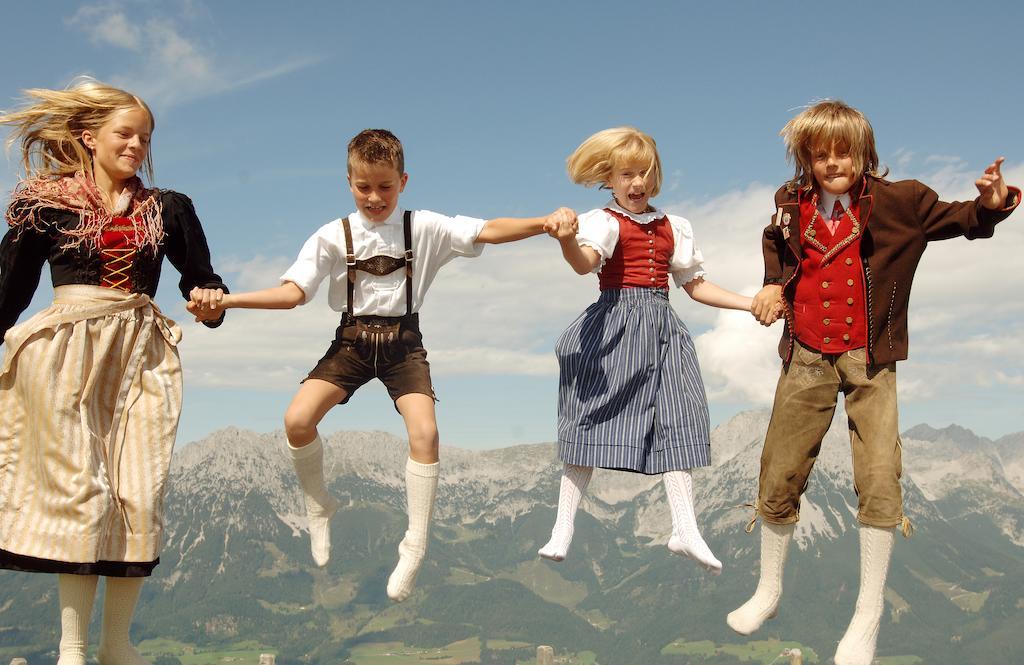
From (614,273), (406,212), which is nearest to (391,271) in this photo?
(406,212)

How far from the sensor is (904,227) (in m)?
6.67

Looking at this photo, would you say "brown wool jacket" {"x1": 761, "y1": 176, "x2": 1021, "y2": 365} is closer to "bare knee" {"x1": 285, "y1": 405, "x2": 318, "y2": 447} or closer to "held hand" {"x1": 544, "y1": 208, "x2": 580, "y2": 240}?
"held hand" {"x1": 544, "y1": 208, "x2": 580, "y2": 240}

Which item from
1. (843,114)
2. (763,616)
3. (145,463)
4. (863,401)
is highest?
(843,114)

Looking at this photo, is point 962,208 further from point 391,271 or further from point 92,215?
point 92,215

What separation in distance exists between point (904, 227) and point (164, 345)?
5.15 metres

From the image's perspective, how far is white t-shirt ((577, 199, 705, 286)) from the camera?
696cm

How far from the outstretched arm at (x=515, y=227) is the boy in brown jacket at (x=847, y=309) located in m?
1.59

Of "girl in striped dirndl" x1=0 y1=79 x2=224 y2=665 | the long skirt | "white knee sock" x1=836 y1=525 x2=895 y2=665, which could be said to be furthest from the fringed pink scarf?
"white knee sock" x1=836 y1=525 x2=895 y2=665

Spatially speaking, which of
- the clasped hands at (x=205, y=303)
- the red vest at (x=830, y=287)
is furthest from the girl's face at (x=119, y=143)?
the red vest at (x=830, y=287)

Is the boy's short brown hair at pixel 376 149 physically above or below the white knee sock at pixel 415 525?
above

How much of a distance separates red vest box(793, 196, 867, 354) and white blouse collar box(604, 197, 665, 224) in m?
1.05

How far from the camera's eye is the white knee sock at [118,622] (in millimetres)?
6098

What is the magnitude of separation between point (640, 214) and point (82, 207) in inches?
155

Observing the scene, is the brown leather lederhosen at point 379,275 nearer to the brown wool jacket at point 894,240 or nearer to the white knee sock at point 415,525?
the white knee sock at point 415,525
